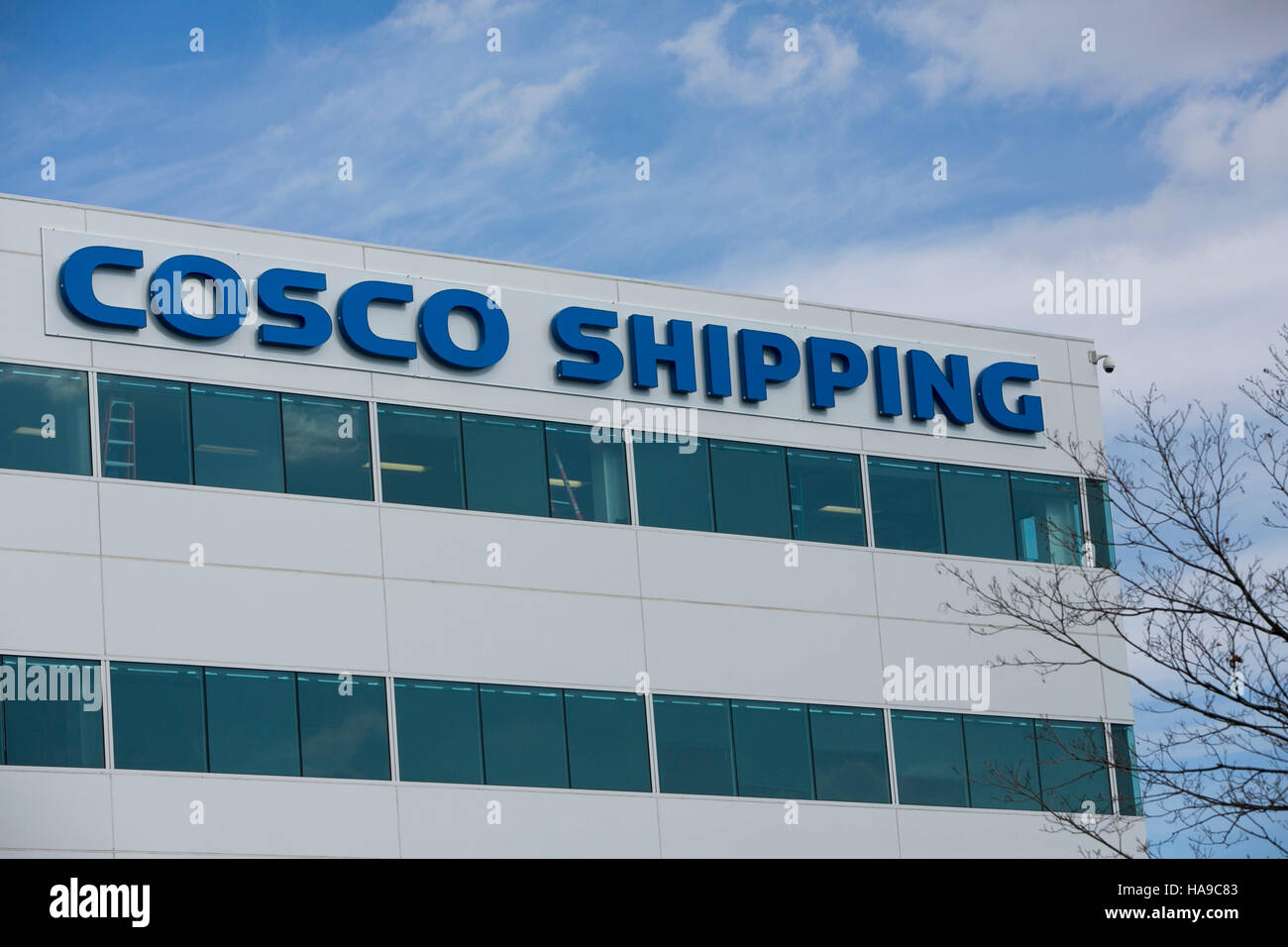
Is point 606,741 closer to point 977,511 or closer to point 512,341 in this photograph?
point 512,341

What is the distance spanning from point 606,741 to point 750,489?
18.8ft

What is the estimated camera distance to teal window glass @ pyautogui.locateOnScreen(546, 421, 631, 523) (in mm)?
31516

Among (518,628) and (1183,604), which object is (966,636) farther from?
(1183,604)

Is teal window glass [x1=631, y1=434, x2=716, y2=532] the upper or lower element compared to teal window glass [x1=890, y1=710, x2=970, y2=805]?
upper

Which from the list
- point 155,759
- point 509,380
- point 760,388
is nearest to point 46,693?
point 155,759

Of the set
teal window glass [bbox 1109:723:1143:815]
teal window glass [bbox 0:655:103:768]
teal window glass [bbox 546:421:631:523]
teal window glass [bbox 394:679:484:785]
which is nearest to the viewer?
teal window glass [bbox 0:655:103:768]

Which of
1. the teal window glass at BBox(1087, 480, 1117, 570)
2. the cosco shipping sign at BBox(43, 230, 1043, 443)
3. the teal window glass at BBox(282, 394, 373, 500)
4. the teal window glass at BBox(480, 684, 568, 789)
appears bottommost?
the teal window glass at BBox(480, 684, 568, 789)

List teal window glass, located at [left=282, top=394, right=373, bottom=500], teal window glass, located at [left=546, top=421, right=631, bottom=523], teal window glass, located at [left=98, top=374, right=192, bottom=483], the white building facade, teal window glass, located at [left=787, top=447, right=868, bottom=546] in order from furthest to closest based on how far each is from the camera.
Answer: teal window glass, located at [left=787, top=447, right=868, bottom=546], teal window glass, located at [left=546, top=421, right=631, bottom=523], teal window glass, located at [left=282, top=394, right=373, bottom=500], teal window glass, located at [left=98, top=374, right=192, bottom=483], the white building facade

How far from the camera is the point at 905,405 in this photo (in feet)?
116

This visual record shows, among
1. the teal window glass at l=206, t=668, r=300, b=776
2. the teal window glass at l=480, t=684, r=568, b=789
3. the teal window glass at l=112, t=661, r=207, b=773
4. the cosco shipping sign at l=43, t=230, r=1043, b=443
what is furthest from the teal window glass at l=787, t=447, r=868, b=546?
the teal window glass at l=112, t=661, r=207, b=773

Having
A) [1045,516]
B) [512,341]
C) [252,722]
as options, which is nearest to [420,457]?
[512,341]

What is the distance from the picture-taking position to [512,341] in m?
31.8

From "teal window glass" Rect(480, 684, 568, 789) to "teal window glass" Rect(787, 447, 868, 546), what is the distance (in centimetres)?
627

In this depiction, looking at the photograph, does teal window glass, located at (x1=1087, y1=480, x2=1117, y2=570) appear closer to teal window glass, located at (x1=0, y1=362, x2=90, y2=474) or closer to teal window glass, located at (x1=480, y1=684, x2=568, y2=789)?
teal window glass, located at (x1=480, y1=684, x2=568, y2=789)
